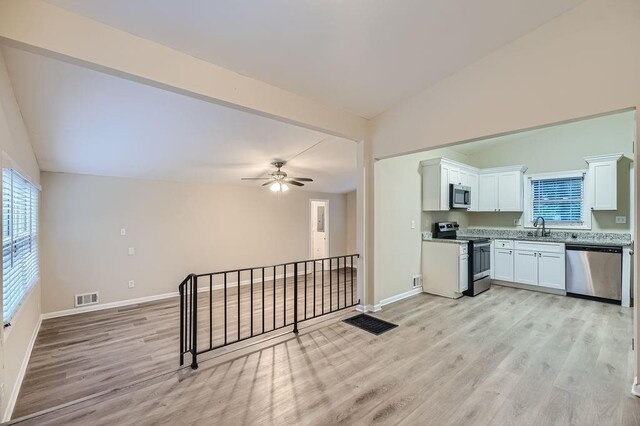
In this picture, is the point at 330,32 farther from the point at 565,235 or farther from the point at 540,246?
the point at 565,235

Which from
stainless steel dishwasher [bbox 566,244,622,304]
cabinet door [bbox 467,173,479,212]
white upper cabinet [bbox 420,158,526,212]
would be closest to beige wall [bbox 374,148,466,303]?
white upper cabinet [bbox 420,158,526,212]

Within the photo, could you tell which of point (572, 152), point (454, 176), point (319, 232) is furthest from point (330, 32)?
point (319, 232)

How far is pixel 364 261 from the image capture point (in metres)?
4.09

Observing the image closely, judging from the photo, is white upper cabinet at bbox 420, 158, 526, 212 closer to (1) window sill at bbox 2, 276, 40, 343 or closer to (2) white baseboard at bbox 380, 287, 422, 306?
(2) white baseboard at bbox 380, 287, 422, 306

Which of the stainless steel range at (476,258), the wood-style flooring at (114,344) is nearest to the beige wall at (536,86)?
the wood-style flooring at (114,344)

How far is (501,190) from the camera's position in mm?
5918

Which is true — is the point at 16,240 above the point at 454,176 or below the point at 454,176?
below

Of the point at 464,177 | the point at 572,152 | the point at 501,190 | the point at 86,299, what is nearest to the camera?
the point at 86,299

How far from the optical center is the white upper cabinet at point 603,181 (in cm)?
469

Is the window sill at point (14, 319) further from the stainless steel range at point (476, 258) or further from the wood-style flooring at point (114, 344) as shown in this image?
the stainless steel range at point (476, 258)

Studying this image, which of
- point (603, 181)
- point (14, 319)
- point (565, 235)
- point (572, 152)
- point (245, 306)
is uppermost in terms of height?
point (572, 152)

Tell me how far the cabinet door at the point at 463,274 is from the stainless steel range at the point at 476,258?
0.06m

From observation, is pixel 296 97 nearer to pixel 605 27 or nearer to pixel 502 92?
pixel 502 92

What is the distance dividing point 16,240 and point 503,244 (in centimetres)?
704
